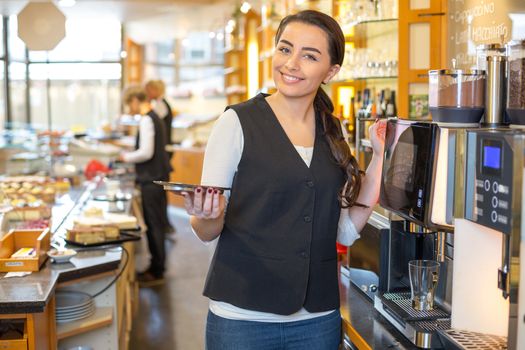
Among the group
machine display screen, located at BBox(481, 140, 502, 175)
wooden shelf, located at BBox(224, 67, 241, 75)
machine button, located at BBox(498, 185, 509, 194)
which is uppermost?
wooden shelf, located at BBox(224, 67, 241, 75)

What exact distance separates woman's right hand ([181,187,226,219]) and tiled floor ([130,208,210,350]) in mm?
3094

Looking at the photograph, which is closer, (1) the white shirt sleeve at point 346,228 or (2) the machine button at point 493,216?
(2) the machine button at point 493,216

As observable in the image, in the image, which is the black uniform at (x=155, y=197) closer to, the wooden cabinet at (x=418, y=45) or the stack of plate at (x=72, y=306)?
Result: the stack of plate at (x=72, y=306)

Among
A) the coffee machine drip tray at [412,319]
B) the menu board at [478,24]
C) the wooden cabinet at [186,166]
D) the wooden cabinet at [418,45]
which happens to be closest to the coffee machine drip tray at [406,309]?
the coffee machine drip tray at [412,319]

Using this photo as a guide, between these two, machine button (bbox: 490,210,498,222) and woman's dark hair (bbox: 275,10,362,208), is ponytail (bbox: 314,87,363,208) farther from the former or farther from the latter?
machine button (bbox: 490,210,498,222)

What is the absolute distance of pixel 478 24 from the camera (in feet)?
10.8

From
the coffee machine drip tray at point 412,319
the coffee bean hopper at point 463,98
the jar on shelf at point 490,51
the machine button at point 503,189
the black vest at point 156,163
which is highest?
the jar on shelf at point 490,51

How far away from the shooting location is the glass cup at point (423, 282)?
211 centimetres

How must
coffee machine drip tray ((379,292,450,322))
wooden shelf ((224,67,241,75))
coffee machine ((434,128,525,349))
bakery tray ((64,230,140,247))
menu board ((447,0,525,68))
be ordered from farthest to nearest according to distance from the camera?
wooden shelf ((224,67,241,75)), bakery tray ((64,230,140,247)), menu board ((447,0,525,68)), coffee machine drip tray ((379,292,450,322)), coffee machine ((434,128,525,349))

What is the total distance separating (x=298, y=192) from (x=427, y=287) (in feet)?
1.52

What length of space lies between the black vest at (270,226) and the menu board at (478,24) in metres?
0.98

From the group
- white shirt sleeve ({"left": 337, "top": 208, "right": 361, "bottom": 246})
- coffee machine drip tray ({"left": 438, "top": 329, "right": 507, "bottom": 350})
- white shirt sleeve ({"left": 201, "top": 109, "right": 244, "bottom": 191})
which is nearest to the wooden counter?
white shirt sleeve ({"left": 201, "top": 109, "right": 244, "bottom": 191})

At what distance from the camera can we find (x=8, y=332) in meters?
2.84

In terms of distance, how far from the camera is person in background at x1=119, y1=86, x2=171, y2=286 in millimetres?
6637
